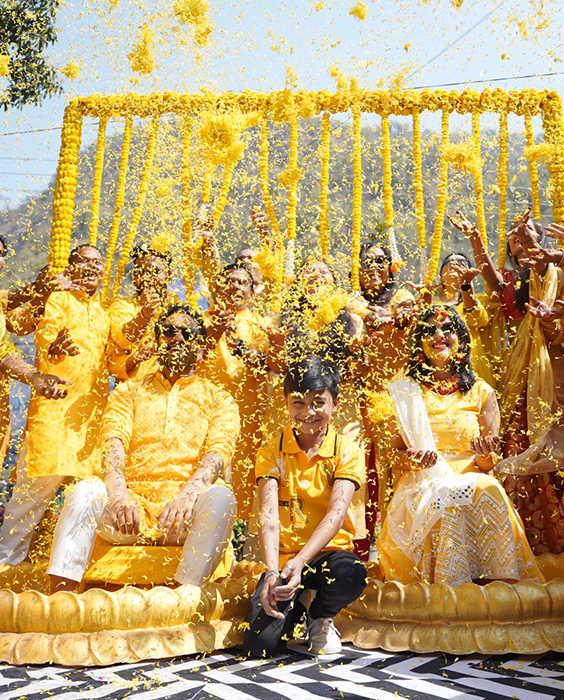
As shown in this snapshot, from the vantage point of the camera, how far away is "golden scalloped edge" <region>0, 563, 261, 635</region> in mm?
3045

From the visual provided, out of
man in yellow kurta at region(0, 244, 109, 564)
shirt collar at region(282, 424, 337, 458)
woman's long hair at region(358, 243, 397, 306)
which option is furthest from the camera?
woman's long hair at region(358, 243, 397, 306)

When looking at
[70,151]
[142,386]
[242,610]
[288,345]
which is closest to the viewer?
[242,610]

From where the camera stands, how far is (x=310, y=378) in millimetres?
3426

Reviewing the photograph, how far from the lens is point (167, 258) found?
16.3ft

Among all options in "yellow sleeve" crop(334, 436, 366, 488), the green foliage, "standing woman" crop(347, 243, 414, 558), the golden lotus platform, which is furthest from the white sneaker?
the green foliage

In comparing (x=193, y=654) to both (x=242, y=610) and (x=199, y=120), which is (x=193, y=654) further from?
(x=199, y=120)

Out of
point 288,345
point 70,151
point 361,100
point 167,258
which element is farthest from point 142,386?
point 361,100

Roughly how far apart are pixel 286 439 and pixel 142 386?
3.23 feet

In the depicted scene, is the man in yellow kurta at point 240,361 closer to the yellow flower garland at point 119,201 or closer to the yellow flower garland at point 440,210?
the yellow flower garland at point 119,201

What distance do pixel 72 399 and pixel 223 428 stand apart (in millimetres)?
1300

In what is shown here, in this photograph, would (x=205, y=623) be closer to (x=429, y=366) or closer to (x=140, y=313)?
(x=429, y=366)

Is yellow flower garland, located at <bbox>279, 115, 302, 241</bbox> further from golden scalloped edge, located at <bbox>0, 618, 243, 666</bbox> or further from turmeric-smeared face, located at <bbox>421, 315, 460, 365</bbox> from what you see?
golden scalloped edge, located at <bbox>0, 618, 243, 666</bbox>

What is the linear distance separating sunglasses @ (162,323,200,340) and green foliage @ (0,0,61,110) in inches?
276

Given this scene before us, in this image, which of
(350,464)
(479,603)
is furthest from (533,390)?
(479,603)
